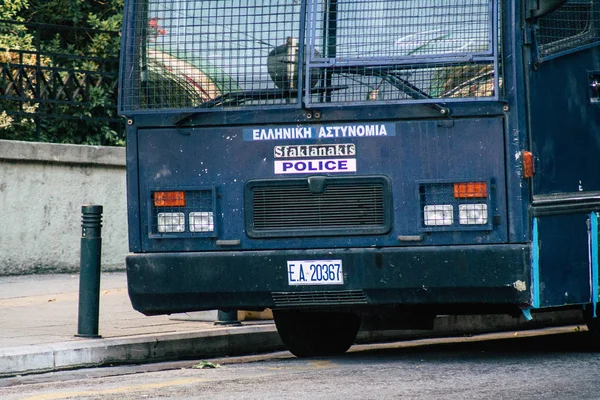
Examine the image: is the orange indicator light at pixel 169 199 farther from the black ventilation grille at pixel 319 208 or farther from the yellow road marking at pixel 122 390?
the yellow road marking at pixel 122 390

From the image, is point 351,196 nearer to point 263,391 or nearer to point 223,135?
point 223,135

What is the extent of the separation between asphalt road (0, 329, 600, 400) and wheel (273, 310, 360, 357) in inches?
5.2

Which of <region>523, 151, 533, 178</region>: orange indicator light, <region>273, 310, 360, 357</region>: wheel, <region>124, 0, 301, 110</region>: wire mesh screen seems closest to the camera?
<region>523, 151, 533, 178</region>: orange indicator light

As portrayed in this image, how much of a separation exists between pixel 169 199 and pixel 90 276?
1347 mm

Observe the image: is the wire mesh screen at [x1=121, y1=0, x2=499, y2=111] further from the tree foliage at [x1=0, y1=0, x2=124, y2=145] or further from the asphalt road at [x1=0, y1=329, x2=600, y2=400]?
the tree foliage at [x1=0, y1=0, x2=124, y2=145]

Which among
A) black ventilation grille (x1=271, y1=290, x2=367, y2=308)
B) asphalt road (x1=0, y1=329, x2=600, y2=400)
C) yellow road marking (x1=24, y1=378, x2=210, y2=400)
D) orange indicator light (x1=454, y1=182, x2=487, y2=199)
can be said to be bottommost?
asphalt road (x1=0, y1=329, x2=600, y2=400)

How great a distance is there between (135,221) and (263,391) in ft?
6.16

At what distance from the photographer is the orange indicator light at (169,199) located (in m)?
8.62

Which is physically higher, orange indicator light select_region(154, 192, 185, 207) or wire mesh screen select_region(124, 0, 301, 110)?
wire mesh screen select_region(124, 0, 301, 110)

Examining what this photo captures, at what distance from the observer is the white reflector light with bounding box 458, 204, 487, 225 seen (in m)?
8.19

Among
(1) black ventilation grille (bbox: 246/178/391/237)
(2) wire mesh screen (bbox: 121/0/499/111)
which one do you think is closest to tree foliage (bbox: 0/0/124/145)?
(2) wire mesh screen (bbox: 121/0/499/111)

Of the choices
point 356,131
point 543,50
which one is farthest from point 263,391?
point 543,50

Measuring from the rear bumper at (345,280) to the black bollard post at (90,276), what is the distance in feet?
3.02

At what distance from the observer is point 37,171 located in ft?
47.3
